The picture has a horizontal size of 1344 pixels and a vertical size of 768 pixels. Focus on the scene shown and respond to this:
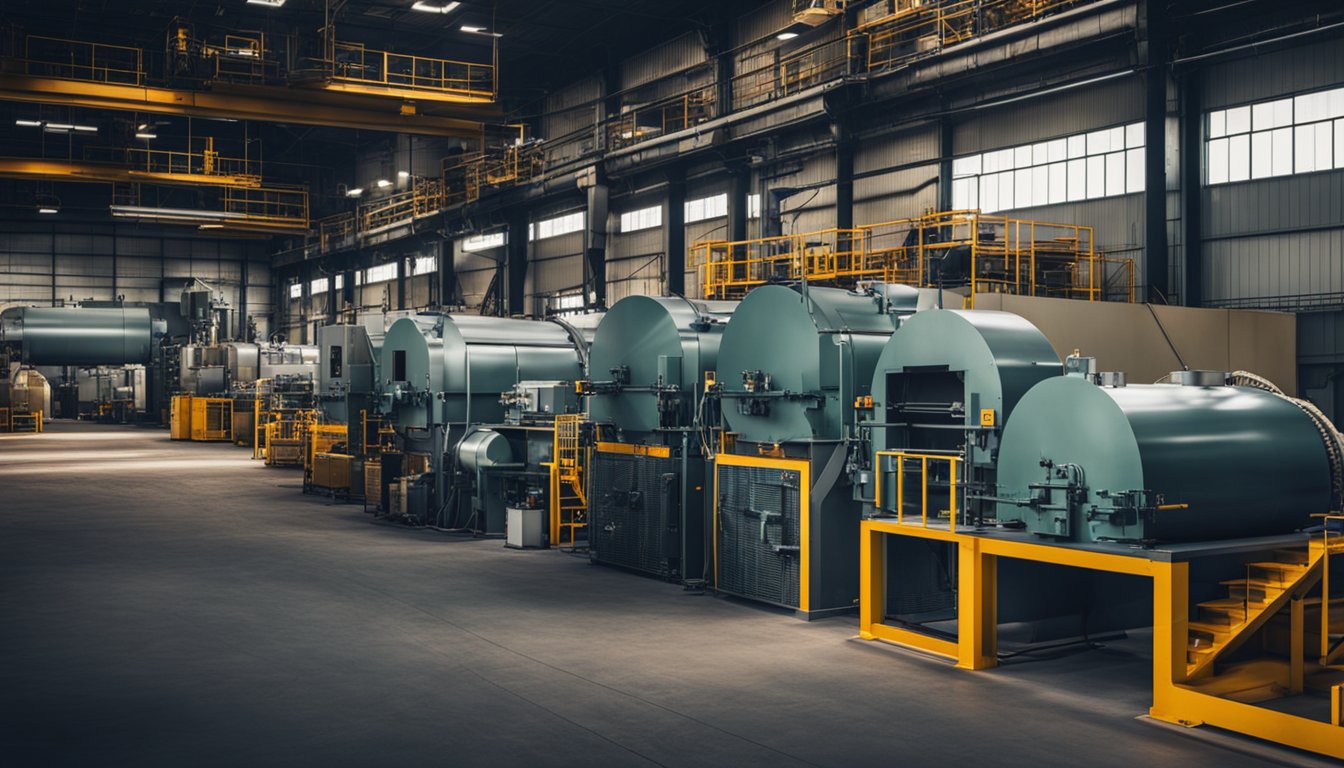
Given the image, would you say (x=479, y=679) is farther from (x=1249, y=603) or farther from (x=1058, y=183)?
(x=1058, y=183)

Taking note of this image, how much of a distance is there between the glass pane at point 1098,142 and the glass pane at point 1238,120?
7.76 ft

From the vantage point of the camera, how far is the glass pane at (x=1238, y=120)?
68.9 feet

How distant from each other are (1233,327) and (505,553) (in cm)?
1360

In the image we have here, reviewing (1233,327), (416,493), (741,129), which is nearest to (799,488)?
(416,493)

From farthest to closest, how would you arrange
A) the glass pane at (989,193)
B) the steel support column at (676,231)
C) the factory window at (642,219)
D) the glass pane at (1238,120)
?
the factory window at (642,219), the steel support column at (676,231), the glass pane at (989,193), the glass pane at (1238,120)

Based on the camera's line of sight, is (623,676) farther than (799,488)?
No

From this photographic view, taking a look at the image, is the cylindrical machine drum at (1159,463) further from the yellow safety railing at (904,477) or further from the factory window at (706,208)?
the factory window at (706,208)

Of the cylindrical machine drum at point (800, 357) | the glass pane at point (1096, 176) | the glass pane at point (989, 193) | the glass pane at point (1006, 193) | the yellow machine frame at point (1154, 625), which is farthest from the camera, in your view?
the glass pane at point (989, 193)

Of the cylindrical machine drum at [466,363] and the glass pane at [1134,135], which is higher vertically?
the glass pane at [1134,135]

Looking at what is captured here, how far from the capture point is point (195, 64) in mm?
32969

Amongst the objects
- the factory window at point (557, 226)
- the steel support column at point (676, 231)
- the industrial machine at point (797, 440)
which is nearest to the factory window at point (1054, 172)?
the steel support column at point (676, 231)

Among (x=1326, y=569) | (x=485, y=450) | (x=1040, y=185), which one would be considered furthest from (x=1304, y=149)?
(x=485, y=450)

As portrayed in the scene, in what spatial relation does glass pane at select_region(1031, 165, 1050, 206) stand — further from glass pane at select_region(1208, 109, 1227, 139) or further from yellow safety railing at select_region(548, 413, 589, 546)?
yellow safety railing at select_region(548, 413, 589, 546)

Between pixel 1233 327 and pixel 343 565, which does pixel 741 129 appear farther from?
pixel 343 565
